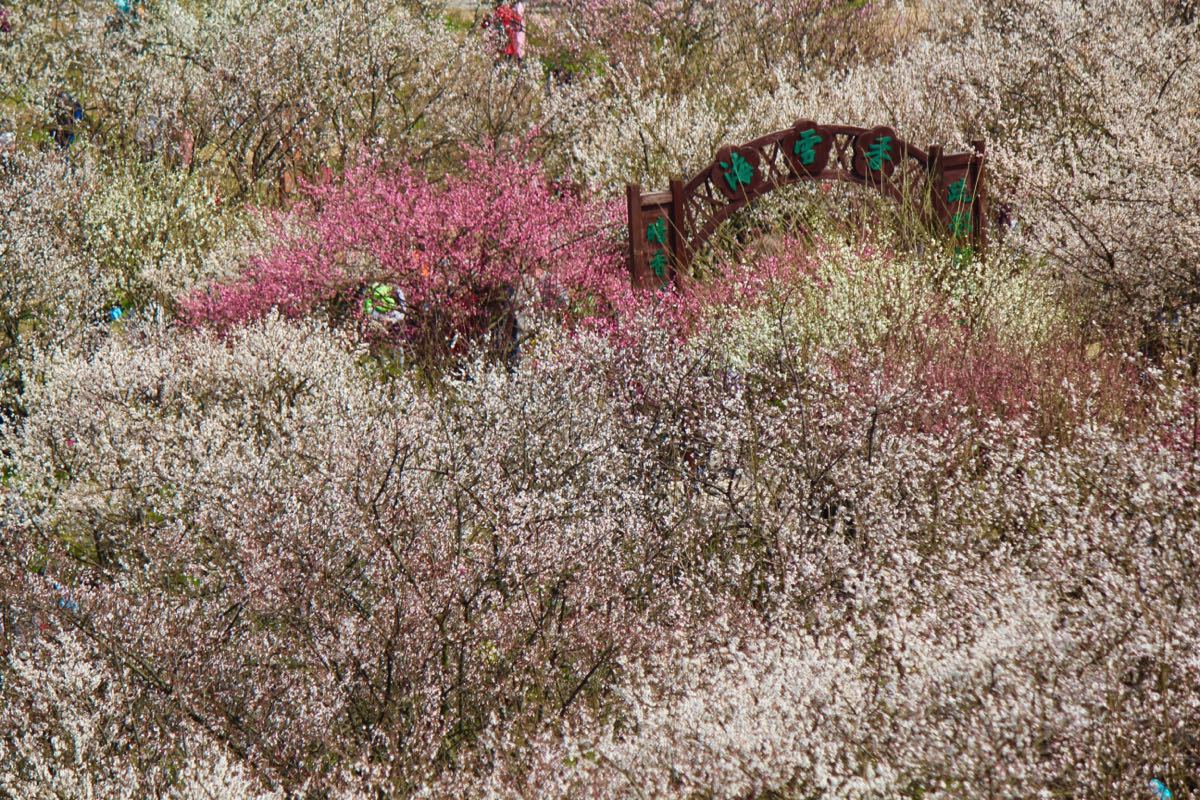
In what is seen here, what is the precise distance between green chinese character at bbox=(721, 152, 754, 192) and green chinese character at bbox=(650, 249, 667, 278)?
555 millimetres

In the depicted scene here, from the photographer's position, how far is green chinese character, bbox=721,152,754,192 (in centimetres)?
643

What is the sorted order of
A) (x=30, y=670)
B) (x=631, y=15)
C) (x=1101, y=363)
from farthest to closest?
1. (x=631, y=15)
2. (x=1101, y=363)
3. (x=30, y=670)

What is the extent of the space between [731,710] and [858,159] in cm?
449

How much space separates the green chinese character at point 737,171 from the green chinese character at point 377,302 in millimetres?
2036

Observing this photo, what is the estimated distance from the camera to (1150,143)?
5977mm

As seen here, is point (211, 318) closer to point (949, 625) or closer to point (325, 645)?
point (325, 645)

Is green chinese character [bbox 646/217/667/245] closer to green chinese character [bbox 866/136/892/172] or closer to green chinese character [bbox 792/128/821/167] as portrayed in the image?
green chinese character [bbox 792/128/821/167]

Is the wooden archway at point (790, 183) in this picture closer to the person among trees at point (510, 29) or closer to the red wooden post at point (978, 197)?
the red wooden post at point (978, 197)

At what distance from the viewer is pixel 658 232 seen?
21.2ft

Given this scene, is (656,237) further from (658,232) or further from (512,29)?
(512,29)

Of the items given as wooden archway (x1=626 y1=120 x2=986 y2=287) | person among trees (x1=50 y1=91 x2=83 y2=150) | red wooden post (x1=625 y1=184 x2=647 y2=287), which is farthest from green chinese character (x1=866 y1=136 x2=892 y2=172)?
person among trees (x1=50 y1=91 x2=83 y2=150)

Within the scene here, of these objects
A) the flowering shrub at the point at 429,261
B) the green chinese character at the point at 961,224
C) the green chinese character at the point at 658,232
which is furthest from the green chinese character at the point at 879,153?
the flowering shrub at the point at 429,261

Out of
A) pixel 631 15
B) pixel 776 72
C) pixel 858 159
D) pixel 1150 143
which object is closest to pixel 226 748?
pixel 858 159

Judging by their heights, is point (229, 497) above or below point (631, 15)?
below
